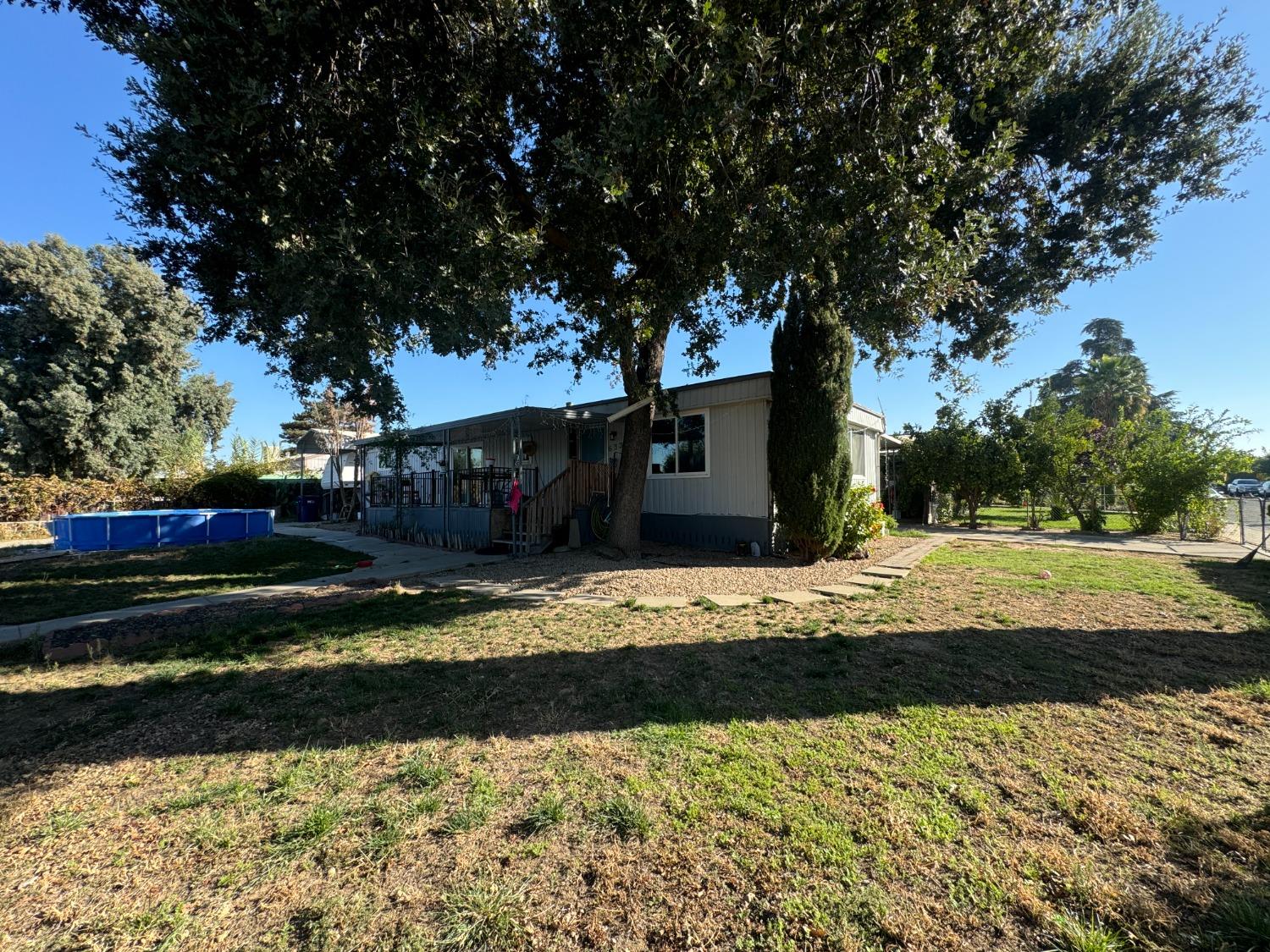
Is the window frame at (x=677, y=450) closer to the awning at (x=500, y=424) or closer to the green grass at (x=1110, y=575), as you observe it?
Result: the awning at (x=500, y=424)

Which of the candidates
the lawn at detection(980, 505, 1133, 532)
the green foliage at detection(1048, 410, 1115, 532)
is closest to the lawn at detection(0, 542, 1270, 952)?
the green foliage at detection(1048, 410, 1115, 532)

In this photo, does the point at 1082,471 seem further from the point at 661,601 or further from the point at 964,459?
the point at 661,601

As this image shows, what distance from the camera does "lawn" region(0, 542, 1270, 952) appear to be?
1869 millimetres

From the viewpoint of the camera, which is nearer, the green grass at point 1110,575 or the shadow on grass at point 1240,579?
the shadow on grass at point 1240,579

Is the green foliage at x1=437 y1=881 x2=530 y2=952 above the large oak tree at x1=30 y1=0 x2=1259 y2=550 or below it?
below

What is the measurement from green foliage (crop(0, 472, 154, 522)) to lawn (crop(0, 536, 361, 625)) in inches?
366

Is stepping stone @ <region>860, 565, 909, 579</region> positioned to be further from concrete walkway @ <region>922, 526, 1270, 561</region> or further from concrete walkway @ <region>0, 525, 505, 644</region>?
concrete walkway @ <region>0, 525, 505, 644</region>

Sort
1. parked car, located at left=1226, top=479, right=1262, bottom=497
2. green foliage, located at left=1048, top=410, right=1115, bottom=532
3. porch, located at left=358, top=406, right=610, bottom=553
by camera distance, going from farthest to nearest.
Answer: parked car, located at left=1226, top=479, right=1262, bottom=497 < green foliage, located at left=1048, top=410, right=1115, bottom=532 < porch, located at left=358, top=406, right=610, bottom=553

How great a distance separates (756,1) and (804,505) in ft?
22.6

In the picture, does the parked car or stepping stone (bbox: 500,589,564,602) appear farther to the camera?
the parked car

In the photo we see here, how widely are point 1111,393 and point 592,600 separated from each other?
40.9 metres

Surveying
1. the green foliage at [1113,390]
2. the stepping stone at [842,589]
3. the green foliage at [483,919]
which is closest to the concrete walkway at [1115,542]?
the stepping stone at [842,589]

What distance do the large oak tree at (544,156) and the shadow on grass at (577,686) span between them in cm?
401

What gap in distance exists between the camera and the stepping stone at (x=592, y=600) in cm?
675
